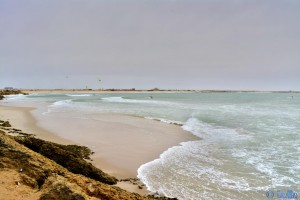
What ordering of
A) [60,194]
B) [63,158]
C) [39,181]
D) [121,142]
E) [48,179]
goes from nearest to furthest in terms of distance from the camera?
[60,194], [48,179], [39,181], [63,158], [121,142]

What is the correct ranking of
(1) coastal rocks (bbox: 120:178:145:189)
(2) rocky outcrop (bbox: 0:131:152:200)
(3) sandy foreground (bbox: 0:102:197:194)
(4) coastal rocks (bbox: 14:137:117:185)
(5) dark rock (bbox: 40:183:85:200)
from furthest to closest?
(3) sandy foreground (bbox: 0:102:197:194) < (1) coastal rocks (bbox: 120:178:145:189) < (4) coastal rocks (bbox: 14:137:117:185) < (2) rocky outcrop (bbox: 0:131:152:200) < (5) dark rock (bbox: 40:183:85:200)

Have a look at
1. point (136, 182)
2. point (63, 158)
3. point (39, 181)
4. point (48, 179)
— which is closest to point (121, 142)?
point (136, 182)

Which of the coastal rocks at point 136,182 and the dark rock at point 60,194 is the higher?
the dark rock at point 60,194

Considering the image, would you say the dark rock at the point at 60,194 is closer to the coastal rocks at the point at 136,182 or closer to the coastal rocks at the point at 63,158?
the coastal rocks at the point at 63,158

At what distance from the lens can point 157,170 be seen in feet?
28.7

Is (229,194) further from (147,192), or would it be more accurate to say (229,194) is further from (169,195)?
(147,192)

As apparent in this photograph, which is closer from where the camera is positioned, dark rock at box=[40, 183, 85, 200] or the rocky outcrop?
dark rock at box=[40, 183, 85, 200]

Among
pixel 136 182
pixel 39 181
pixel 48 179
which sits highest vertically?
pixel 48 179

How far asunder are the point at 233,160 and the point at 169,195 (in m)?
4.44

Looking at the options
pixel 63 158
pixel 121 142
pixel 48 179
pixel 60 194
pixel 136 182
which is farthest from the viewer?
pixel 121 142

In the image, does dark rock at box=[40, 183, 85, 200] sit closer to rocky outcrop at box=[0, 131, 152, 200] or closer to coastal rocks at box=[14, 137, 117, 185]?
rocky outcrop at box=[0, 131, 152, 200]

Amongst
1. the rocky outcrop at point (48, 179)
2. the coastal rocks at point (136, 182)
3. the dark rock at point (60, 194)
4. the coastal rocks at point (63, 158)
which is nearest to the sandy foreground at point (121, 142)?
the coastal rocks at point (136, 182)

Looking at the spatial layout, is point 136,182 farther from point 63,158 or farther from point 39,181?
point 39,181

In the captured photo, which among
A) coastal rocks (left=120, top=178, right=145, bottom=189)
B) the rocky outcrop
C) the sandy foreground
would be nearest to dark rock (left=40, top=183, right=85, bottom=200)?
the rocky outcrop
